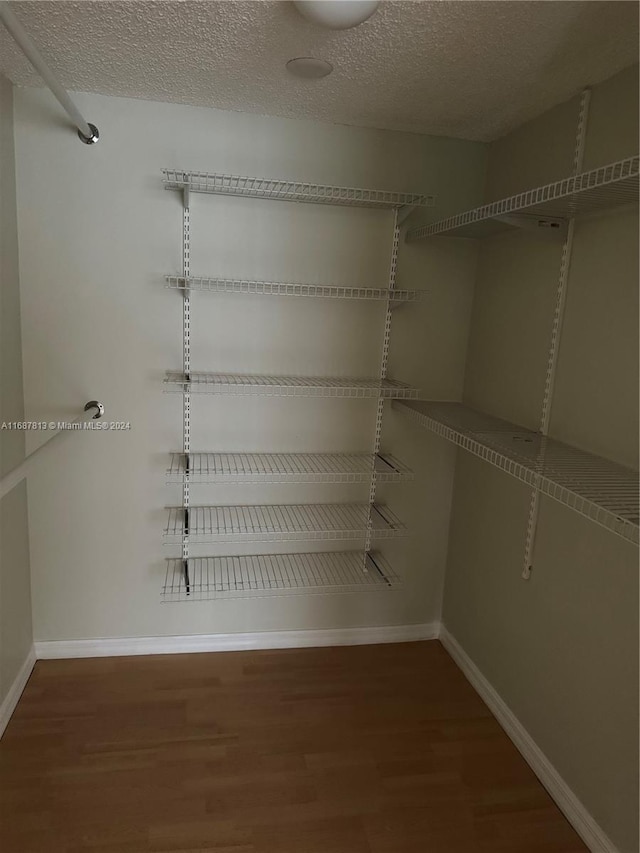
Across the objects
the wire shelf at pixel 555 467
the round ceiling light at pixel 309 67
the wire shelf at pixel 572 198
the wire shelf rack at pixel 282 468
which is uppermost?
the round ceiling light at pixel 309 67

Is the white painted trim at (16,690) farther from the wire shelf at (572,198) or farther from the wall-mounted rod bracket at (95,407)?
the wire shelf at (572,198)

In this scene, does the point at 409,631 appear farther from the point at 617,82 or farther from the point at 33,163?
the point at 33,163

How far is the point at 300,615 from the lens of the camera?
256cm

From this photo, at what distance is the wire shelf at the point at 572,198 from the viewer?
120 centimetres

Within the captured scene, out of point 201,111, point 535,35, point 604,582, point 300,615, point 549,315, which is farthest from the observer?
point 300,615

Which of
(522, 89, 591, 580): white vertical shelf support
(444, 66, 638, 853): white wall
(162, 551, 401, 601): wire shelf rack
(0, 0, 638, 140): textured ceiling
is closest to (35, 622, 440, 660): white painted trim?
(162, 551, 401, 601): wire shelf rack

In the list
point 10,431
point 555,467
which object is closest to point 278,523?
point 10,431

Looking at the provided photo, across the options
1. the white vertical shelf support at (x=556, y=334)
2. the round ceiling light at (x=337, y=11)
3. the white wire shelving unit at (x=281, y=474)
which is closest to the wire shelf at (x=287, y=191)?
the white wire shelving unit at (x=281, y=474)

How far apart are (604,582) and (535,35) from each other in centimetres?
146

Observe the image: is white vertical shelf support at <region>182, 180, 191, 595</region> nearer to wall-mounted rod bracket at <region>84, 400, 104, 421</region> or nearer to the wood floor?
wall-mounted rod bracket at <region>84, 400, 104, 421</region>

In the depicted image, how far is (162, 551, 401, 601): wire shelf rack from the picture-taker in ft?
7.78

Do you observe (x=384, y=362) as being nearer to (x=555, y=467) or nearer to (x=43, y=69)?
(x=555, y=467)

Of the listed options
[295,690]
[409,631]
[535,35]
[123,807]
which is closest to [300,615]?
[295,690]

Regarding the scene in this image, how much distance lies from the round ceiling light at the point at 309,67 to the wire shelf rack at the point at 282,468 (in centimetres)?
130
